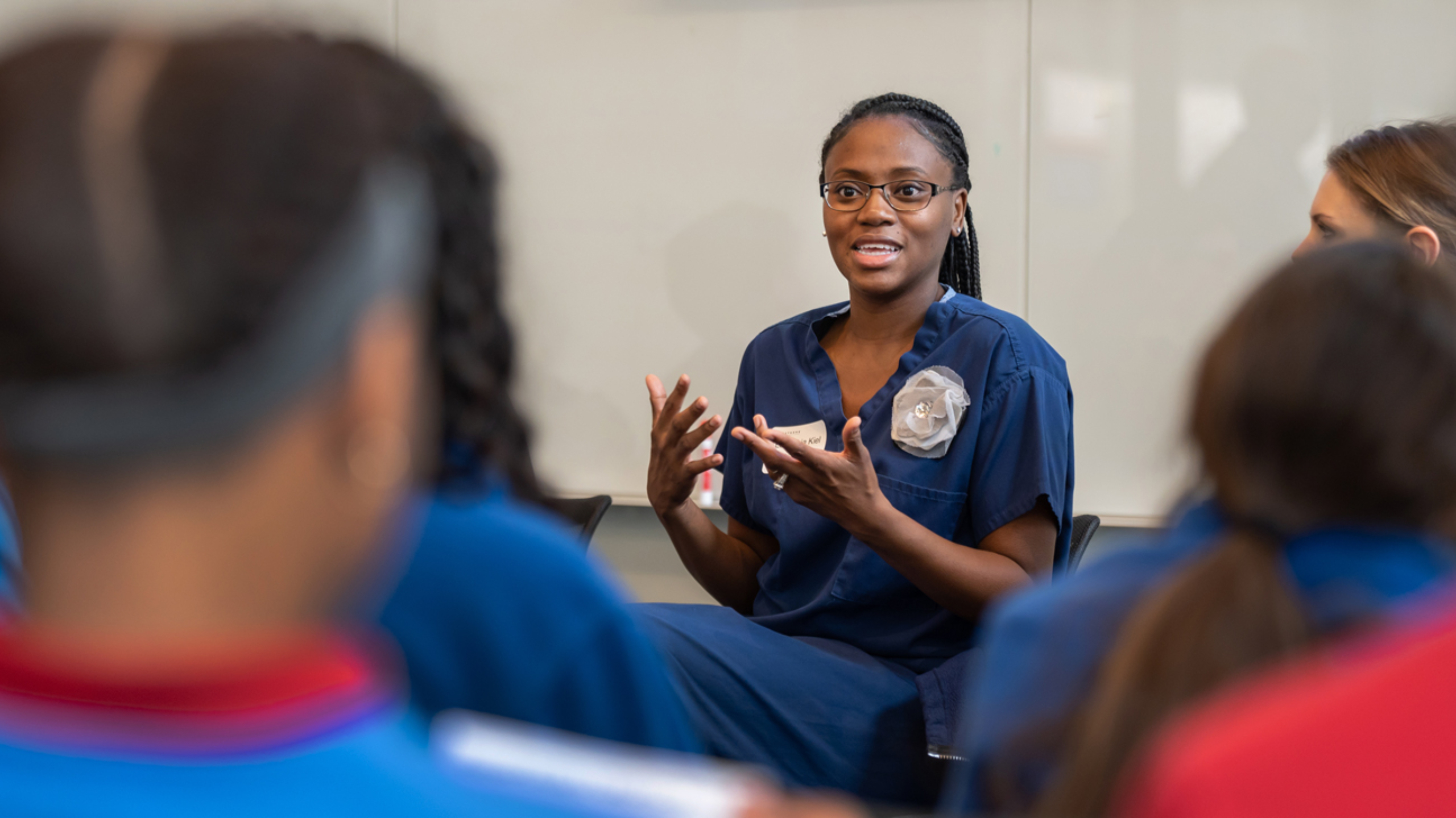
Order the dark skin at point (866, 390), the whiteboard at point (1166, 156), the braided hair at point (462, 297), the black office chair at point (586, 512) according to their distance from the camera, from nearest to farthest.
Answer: the braided hair at point (462, 297) < the dark skin at point (866, 390) < the black office chair at point (586, 512) < the whiteboard at point (1166, 156)

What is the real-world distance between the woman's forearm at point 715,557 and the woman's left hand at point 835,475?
0.26 meters

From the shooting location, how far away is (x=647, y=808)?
17.3 inches

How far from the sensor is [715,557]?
1.91m

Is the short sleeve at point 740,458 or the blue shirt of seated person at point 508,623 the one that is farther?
the short sleeve at point 740,458

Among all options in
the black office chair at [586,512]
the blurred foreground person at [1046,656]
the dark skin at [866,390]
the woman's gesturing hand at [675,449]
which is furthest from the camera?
the black office chair at [586,512]

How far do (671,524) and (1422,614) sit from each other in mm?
1394

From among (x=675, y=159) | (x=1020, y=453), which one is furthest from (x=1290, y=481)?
(x=675, y=159)

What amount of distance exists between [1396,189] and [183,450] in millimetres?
1725

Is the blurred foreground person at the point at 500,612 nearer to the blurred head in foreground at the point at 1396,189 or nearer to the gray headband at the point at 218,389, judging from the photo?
the gray headband at the point at 218,389

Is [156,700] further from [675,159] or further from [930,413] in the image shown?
[675,159]

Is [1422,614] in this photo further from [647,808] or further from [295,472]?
[295,472]

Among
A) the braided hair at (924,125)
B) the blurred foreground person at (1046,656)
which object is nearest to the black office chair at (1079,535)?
the braided hair at (924,125)

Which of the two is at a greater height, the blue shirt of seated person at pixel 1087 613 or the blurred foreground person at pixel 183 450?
the blurred foreground person at pixel 183 450

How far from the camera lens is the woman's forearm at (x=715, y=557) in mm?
1883
